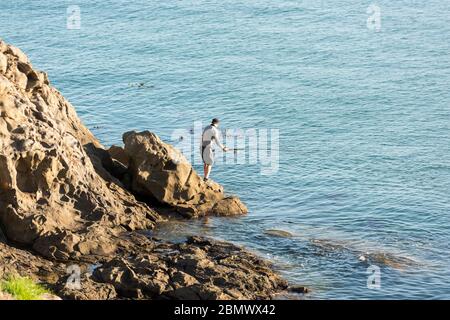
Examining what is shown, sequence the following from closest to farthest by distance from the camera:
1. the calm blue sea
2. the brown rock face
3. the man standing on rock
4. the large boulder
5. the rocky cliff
A: 1. the rocky cliff
2. the brown rock face
3. the calm blue sea
4. the large boulder
5. the man standing on rock

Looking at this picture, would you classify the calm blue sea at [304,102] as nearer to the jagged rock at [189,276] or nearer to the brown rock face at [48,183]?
the jagged rock at [189,276]

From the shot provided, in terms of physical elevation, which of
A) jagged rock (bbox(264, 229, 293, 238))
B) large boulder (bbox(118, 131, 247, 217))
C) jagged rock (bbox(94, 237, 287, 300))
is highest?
large boulder (bbox(118, 131, 247, 217))

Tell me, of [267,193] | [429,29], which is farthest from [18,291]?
[429,29]

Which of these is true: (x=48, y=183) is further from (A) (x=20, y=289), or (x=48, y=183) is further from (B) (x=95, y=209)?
(A) (x=20, y=289)

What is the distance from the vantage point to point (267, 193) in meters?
41.3

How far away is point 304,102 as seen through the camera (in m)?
62.3

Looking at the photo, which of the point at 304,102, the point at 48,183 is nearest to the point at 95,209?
the point at 48,183

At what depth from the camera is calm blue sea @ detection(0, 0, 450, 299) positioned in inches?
1298

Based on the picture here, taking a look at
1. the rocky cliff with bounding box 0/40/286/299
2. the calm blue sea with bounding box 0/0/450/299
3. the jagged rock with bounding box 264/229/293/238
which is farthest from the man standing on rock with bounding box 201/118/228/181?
the jagged rock with bounding box 264/229/293/238

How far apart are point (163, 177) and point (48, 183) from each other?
510 centimetres

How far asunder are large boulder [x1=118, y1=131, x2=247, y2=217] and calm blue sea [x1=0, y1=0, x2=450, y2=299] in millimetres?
1136

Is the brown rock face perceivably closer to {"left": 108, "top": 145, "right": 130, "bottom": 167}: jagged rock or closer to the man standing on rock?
{"left": 108, "top": 145, "right": 130, "bottom": 167}: jagged rock

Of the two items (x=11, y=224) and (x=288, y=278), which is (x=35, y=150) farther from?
(x=288, y=278)
